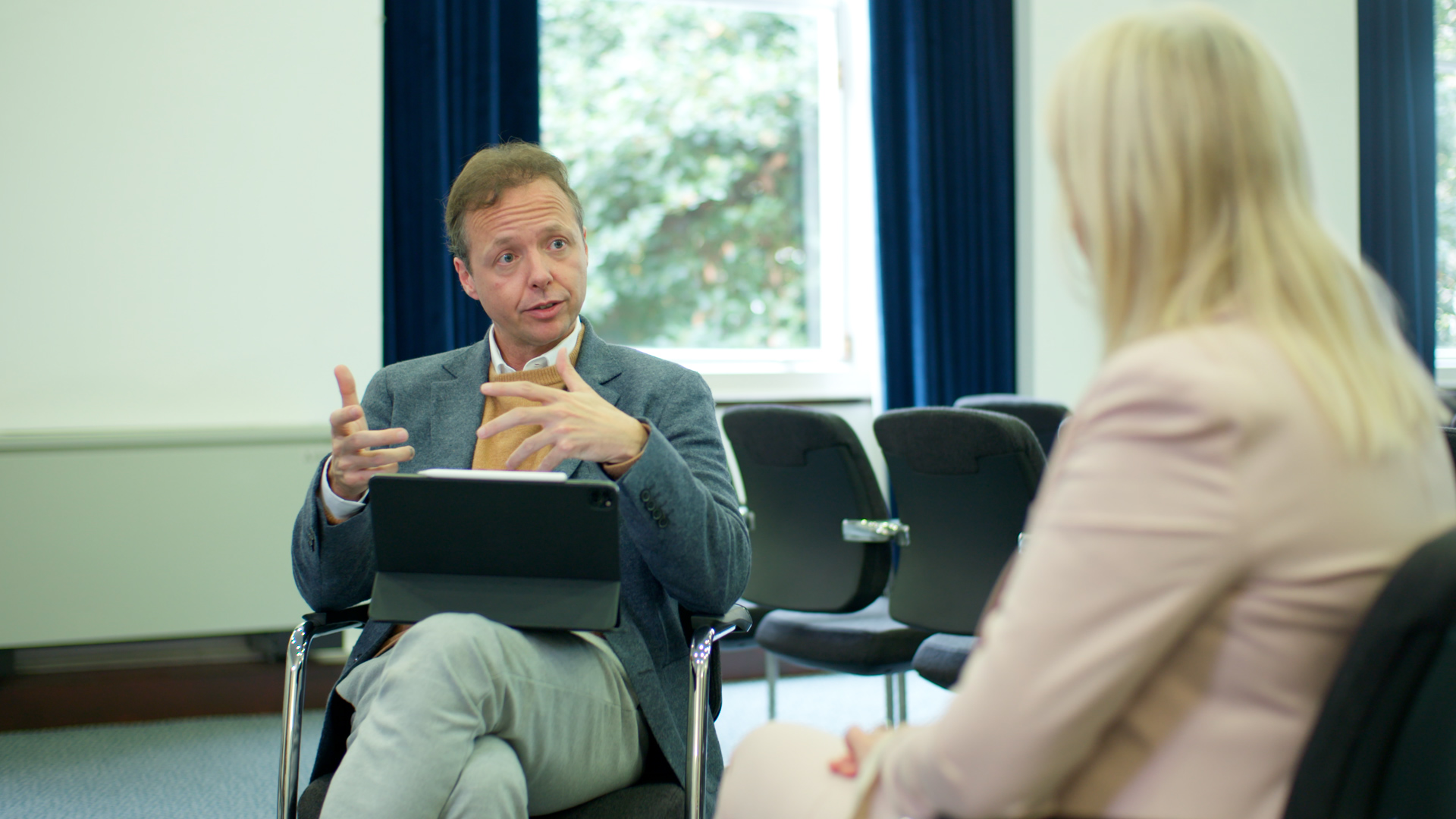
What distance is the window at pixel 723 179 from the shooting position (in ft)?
12.4

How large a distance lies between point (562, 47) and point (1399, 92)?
364cm

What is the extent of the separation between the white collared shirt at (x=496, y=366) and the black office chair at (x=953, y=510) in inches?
29.8

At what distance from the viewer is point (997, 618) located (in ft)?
2.23

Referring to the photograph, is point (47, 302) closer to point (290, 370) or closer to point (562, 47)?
point (290, 370)

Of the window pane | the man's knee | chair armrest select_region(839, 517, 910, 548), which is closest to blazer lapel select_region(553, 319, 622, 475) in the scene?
the man's knee

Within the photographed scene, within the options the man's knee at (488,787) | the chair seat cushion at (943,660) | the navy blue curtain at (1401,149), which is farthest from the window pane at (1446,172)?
the man's knee at (488,787)

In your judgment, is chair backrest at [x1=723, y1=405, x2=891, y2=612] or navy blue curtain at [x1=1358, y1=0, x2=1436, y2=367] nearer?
chair backrest at [x1=723, y1=405, x2=891, y2=612]

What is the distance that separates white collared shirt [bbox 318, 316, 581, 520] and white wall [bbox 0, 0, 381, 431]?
1651mm

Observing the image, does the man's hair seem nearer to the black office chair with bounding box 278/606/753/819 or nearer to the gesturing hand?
the gesturing hand

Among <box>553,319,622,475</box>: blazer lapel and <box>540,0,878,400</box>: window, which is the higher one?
<box>540,0,878,400</box>: window

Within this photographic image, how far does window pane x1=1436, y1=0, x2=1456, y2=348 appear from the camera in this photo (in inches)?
185

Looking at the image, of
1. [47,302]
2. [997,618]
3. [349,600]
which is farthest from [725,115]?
[997,618]

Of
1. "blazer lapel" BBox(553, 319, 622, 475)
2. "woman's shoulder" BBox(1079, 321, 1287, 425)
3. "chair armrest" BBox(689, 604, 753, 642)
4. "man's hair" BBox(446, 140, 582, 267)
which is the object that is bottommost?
"chair armrest" BBox(689, 604, 753, 642)

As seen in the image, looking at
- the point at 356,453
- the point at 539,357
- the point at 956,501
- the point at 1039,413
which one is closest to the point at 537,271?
the point at 539,357
